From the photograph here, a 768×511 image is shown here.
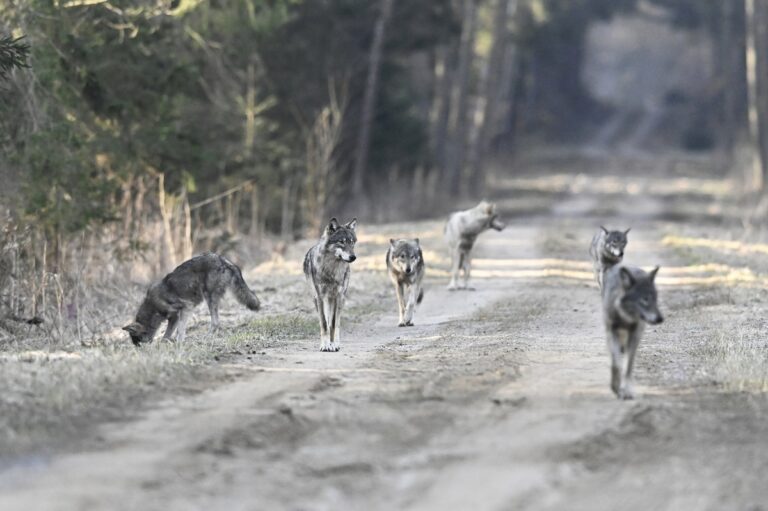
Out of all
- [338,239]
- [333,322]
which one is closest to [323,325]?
[333,322]

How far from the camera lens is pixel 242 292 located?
15.4 meters

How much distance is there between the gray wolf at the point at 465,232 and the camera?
21.0 m

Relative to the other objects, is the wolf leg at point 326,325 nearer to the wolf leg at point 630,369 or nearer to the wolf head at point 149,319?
the wolf head at point 149,319

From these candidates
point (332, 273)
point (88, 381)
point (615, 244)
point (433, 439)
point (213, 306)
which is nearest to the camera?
point (433, 439)

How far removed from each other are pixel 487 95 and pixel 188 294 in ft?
119

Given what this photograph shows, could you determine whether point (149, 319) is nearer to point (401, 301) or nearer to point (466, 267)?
point (401, 301)

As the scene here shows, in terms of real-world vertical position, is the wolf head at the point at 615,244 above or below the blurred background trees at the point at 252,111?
below

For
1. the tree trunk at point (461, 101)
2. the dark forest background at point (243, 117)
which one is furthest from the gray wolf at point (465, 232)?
the tree trunk at point (461, 101)

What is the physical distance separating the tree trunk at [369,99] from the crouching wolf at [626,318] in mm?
28182

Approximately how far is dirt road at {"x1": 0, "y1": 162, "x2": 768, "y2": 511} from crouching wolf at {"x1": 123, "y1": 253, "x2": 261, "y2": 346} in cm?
138

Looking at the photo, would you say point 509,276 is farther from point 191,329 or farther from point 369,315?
point 191,329

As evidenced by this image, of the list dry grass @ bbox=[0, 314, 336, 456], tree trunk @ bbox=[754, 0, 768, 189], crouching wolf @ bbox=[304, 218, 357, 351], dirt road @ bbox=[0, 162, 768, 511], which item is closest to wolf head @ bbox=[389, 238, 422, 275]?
dirt road @ bbox=[0, 162, 768, 511]

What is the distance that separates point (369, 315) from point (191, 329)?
2.73 metres

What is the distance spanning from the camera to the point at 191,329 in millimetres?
16844
